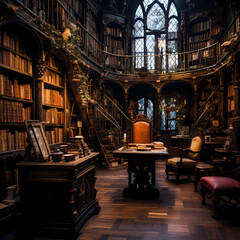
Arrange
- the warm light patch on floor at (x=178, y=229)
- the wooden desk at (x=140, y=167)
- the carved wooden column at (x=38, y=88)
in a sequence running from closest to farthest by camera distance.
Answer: the warm light patch on floor at (x=178, y=229) → the wooden desk at (x=140, y=167) → the carved wooden column at (x=38, y=88)

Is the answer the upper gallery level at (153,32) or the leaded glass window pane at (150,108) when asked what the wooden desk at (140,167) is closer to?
the upper gallery level at (153,32)

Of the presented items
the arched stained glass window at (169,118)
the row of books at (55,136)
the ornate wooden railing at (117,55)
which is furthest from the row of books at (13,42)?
the arched stained glass window at (169,118)

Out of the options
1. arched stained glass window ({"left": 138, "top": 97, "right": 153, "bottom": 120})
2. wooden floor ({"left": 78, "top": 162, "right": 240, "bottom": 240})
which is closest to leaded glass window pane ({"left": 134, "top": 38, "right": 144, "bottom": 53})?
arched stained glass window ({"left": 138, "top": 97, "right": 153, "bottom": 120})

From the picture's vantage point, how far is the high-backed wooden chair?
5031mm

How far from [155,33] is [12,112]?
8.90m

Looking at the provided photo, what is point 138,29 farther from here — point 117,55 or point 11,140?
point 11,140

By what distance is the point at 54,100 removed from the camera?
5.27 metres

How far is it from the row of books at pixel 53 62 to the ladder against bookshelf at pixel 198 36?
247 inches

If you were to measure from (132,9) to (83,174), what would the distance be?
10.2m

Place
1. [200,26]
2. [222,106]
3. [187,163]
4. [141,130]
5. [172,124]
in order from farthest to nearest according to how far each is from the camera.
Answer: [172,124] < [200,26] < [222,106] < [141,130] < [187,163]

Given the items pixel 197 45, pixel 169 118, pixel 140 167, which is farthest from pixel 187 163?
pixel 197 45

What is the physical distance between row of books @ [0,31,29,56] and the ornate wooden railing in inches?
35.4

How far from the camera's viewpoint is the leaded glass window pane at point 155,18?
10.6 meters

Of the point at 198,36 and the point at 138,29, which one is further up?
the point at 138,29
